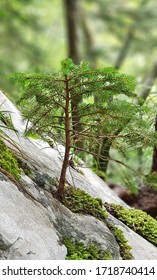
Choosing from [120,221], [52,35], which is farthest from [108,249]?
[52,35]

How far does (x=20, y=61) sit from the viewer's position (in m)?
13.4

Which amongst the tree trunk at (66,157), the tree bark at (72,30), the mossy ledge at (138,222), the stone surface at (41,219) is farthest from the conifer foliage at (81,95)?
the tree bark at (72,30)

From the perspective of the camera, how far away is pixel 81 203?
2.71 meters

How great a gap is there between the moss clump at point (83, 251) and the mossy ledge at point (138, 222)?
60 cm

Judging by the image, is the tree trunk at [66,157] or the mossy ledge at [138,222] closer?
the tree trunk at [66,157]

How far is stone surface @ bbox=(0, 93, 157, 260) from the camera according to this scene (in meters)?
2.10

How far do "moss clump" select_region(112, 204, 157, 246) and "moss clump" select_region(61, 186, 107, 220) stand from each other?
11.1 inches

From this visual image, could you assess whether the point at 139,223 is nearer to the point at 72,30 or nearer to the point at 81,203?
the point at 81,203

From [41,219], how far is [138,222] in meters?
1.00

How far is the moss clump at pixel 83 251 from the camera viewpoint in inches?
90.8

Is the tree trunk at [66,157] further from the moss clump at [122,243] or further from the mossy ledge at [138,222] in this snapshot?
the mossy ledge at [138,222]

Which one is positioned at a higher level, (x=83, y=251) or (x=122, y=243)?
(x=122, y=243)

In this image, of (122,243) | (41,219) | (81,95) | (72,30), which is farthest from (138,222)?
(72,30)
